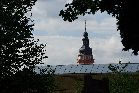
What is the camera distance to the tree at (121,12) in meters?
12.7

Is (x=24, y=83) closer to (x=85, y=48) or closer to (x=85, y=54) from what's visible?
(x=85, y=48)

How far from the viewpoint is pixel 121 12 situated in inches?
511

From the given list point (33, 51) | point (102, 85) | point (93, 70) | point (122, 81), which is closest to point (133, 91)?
point (122, 81)

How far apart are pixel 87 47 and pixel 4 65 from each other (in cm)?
9805

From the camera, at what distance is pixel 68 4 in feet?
45.2

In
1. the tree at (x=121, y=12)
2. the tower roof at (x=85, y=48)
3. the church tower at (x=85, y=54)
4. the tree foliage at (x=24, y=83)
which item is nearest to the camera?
the tree foliage at (x=24, y=83)

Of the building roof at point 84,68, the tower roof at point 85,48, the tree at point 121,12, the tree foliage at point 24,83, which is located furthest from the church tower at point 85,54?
the tree foliage at point 24,83

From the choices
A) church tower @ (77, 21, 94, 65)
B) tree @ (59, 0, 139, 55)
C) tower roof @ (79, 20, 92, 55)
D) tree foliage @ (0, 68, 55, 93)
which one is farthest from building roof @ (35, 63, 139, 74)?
church tower @ (77, 21, 94, 65)

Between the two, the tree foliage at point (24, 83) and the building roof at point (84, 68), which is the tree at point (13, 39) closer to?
the tree foliage at point (24, 83)

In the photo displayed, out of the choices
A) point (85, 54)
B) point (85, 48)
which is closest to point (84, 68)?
point (85, 48)

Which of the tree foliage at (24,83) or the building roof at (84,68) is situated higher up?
the building roof at (84,68)

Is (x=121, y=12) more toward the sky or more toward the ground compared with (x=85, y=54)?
more toward the ground

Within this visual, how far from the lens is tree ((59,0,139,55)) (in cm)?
1272

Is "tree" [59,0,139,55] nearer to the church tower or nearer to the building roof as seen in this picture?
the building roof
